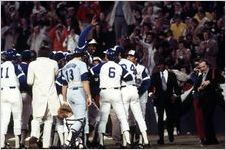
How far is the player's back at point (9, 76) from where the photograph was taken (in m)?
14.1

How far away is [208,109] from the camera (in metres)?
14.5

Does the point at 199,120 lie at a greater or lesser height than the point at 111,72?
lesser

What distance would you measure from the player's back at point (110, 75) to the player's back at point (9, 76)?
145 cm

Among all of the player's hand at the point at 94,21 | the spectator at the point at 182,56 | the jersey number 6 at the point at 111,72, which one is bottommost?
the jersey number 6 at the point at 111,72

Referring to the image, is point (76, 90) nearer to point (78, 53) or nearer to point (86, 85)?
point (86, 85)

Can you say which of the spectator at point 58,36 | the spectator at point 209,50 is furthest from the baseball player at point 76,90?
the spectator at point 58,36

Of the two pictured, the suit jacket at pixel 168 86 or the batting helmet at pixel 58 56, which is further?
the suit jacket at pixel 168 86

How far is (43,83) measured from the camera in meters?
14.1

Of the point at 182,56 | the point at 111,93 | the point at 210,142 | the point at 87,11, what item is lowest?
the point at 210,142

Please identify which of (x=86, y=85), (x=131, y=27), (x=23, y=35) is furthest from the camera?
(x=23, y=35)

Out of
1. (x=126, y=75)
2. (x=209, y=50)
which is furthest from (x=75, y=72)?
(x=209, y=50)

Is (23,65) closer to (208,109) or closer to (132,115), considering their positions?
(132,115)

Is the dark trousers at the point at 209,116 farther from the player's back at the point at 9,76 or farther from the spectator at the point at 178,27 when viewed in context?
the spectator at the point at 178,27

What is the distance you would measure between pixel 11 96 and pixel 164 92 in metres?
2.72
